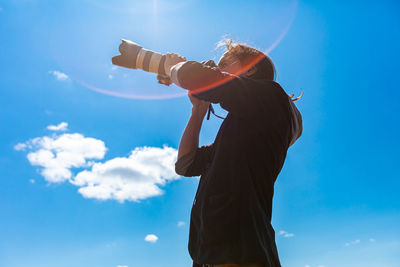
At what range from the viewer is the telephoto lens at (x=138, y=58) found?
2766 mm

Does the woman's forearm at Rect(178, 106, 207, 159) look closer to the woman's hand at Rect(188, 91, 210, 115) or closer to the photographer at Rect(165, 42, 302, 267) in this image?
the woman's hand at Rect(188, 91, 210, 115)

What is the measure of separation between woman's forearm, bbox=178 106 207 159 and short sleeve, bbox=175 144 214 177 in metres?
0.05

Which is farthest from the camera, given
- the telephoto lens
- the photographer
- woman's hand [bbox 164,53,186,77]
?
the telephoto lens

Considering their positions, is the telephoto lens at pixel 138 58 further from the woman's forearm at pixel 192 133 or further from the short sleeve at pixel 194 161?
the short sleeve at pixel 194 161

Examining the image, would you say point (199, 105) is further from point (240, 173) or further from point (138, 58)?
point (240, 173)

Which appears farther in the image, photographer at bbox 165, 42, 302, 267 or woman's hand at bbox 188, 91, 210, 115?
woman's hand at bbox 188, 91, 210, 115

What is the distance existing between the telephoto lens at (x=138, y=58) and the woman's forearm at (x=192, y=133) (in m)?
0.48

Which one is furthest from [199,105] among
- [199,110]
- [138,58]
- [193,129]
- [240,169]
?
[240,169]

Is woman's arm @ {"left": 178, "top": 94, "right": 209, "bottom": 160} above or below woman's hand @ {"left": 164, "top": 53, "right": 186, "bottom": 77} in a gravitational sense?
below

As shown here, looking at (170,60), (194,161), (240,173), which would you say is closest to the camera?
(240,173)

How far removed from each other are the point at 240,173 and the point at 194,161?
2.82 feet

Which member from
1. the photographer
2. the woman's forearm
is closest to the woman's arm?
the woman's forearm

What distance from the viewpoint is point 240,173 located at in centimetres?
205

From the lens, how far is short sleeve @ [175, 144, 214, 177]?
2846 millimetres
